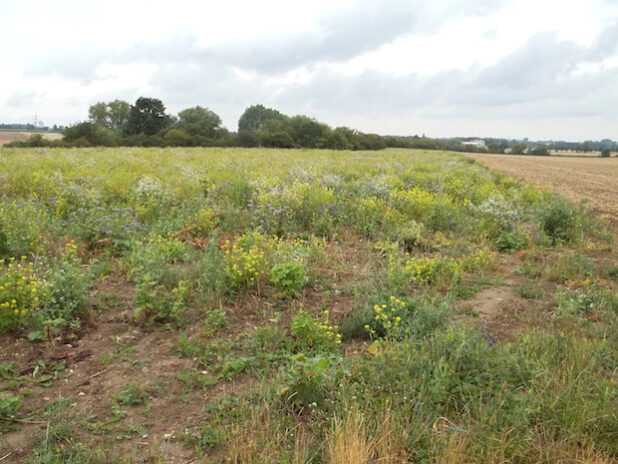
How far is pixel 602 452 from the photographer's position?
8.73 feet

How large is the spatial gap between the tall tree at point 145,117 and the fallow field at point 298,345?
62728 millimetres

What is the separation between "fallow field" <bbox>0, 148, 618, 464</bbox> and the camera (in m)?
2.81

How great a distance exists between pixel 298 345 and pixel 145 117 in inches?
2763

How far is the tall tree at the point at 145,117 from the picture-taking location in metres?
65.9

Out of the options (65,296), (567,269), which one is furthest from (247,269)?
(567,269)

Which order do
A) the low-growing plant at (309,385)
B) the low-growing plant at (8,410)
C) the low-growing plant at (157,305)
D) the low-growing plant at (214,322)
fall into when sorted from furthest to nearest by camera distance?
the low-growing plant at (157,305), the low-growing plant at (214,322), the low-growing plant at (309,385), the low-growing plant at (8,410)

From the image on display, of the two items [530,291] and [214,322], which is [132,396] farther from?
[530,291]

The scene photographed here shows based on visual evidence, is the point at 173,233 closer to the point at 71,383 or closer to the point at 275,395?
the point at 71,383

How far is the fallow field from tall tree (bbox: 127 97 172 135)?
206 feet

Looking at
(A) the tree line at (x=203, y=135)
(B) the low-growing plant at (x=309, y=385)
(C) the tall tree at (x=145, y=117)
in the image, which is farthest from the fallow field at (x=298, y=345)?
(C) the tall tree at (x=145, y=117)

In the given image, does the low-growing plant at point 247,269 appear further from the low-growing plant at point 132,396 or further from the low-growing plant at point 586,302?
the low-growing plant at point 586,302

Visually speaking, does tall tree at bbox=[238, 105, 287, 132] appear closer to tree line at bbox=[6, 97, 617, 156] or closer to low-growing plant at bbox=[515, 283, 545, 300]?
tree line at bbox=[6, 97, 617, 156]

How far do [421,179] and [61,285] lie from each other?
12.0 metres

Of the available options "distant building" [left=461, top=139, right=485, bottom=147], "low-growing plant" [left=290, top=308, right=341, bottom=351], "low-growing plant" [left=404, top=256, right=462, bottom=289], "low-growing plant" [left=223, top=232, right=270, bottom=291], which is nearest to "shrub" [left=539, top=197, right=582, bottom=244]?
"low-growing plant" [left=404, top=256, right=462, bottom=289]
